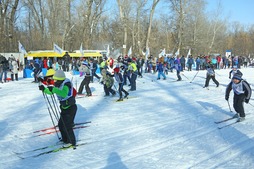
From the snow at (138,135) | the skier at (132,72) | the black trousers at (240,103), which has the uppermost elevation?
the skier at (132,72)

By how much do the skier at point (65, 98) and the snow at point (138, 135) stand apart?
460 millimetres

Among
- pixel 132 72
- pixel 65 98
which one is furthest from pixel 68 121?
pixel 132 72

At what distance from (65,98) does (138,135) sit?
2.16 metres

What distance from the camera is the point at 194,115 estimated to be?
9.34m

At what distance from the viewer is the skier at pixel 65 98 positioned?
19.4 ft

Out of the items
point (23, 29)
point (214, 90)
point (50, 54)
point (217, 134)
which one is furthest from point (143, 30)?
point (217, 134)

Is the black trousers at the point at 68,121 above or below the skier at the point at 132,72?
below

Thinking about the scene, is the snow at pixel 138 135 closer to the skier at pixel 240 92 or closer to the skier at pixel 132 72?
the skier at pixel 240 92

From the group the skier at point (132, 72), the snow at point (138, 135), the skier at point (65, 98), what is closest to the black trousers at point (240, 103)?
the snow at point (138, 135)

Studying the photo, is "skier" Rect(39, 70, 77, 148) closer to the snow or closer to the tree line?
the snow

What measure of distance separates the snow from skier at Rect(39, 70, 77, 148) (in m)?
0.46

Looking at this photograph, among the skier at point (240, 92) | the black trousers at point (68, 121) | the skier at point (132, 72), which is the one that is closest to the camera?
the black trousers at point (68, 121)

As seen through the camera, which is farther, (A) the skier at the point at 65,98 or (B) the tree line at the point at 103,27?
(B) the tree line at the point at 103,27

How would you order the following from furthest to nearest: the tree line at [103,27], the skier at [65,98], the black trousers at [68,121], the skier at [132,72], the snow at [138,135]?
the tree line at [103,27]
the skier at [132,72]
the black trousers at [68,121]
the skier at [65,98]
the snow at [138,135]
